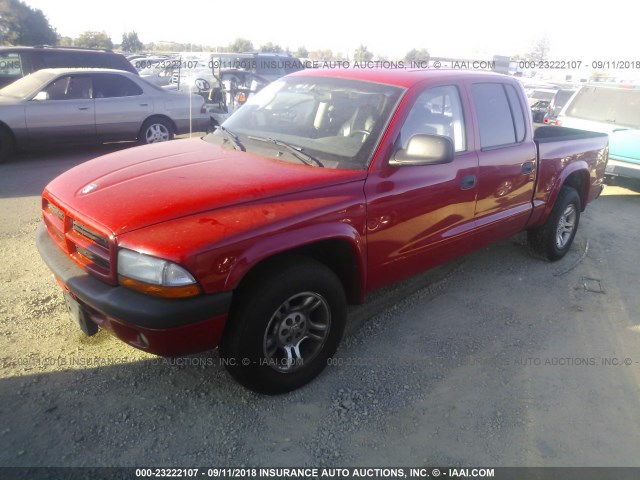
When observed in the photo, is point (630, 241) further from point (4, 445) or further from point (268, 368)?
point (4, 445)

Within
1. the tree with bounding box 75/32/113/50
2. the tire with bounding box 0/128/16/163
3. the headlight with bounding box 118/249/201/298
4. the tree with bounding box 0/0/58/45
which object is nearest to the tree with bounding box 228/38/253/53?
the tree with bounding box 75/32/113/50

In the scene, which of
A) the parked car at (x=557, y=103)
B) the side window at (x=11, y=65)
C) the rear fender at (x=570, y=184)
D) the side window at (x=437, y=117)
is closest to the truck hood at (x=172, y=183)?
the side window at (x=437, y=117)

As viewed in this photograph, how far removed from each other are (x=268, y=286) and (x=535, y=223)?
10.4 ft

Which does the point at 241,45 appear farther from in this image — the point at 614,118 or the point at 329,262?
the point at 329,262

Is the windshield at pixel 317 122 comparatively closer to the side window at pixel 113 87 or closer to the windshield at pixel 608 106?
the side window at pixel 113 87

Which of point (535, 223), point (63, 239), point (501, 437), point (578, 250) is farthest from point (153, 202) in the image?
point (578, 250)

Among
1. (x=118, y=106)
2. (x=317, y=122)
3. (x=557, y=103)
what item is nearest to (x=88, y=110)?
(x=118, y=106)

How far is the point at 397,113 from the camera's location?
3148 mm

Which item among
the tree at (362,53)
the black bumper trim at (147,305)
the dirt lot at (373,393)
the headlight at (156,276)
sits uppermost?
the tree at (362,53)

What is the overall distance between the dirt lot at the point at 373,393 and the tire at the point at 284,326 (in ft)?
0.57

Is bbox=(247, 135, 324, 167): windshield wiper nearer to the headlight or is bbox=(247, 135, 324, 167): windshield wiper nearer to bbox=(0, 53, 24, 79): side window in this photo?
the headlight

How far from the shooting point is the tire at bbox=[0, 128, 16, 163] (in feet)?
24.7

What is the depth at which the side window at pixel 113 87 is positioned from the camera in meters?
8.41

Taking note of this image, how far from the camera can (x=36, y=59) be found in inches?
380
